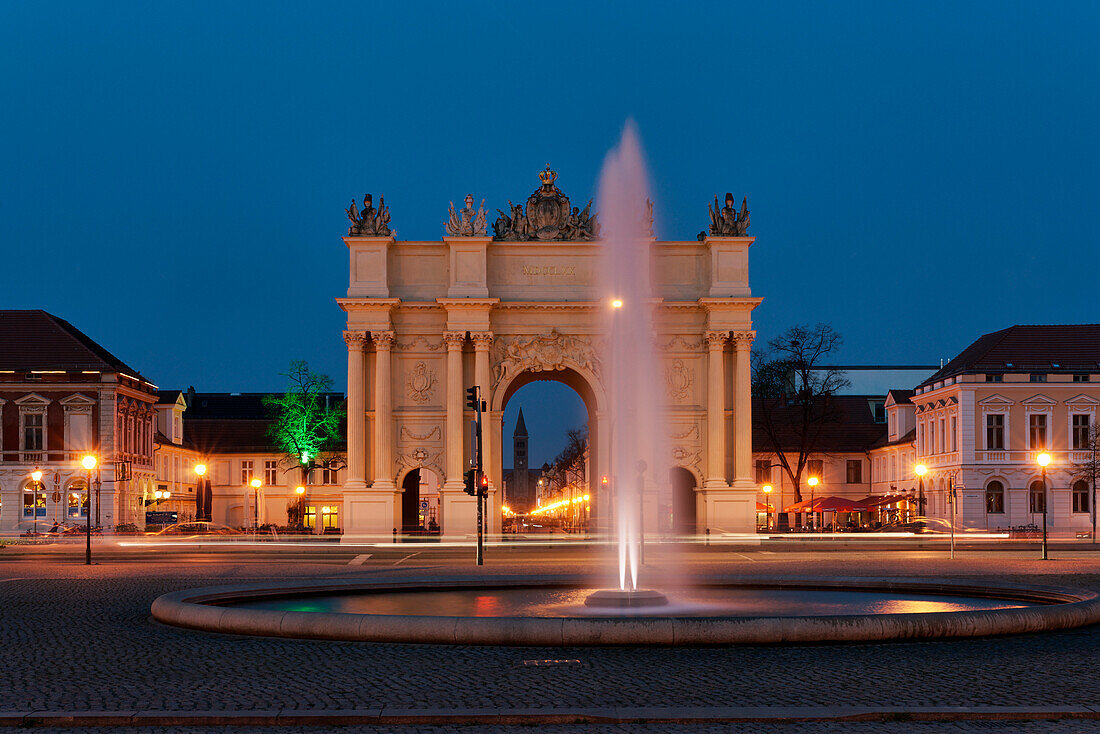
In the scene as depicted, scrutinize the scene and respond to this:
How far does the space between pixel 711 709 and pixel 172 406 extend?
280ft

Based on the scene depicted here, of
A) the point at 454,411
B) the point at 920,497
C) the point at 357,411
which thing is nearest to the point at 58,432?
the point at 357,411

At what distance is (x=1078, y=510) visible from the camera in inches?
2704

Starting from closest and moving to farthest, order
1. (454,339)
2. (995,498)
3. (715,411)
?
1. (454,339)
2. (715,411)
3. (995,498)

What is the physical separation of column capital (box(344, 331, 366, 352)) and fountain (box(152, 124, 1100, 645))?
1202 inches

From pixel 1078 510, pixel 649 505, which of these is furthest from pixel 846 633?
pixel 1078 510

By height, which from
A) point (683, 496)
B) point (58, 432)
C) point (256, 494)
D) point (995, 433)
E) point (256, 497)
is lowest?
point (256, 497)

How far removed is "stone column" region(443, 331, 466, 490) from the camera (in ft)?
186

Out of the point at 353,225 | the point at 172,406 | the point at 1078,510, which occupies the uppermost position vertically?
the point at 353,225

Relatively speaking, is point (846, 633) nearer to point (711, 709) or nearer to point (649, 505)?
point (711, 709)

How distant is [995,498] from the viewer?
68.9 meters

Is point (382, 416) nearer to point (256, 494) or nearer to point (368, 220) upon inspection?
point (368, 220)

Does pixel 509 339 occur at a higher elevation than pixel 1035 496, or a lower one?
higher

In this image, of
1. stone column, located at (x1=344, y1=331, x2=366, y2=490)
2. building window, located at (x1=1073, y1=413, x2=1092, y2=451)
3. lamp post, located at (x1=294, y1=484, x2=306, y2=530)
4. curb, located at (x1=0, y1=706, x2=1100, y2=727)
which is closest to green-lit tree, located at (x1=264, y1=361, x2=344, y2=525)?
lamp post, located at (x1=294, y1=484, x2=306, y2=530)

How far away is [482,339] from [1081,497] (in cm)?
3568
